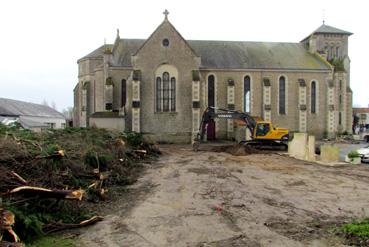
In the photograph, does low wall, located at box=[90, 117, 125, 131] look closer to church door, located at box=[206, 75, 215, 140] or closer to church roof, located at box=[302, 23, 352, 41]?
church door, located at box=[206, 75, 215, 140]

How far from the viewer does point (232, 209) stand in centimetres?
829

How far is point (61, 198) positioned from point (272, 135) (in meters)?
19.4

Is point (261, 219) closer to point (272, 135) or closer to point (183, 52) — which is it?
point (272, 135)

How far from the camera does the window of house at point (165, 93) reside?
1232 inches

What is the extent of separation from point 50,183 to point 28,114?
48.7m

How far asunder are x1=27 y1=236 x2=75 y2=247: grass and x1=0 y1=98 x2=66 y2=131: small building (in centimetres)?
3588

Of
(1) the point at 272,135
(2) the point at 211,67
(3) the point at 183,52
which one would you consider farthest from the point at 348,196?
(2) the point at 211,67

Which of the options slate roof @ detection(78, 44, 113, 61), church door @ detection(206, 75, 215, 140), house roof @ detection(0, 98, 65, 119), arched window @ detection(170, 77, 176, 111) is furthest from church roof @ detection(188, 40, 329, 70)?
house roof @ detection(0, 98, 65, 119)

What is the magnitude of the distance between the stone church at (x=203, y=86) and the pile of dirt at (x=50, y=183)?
1828 cm

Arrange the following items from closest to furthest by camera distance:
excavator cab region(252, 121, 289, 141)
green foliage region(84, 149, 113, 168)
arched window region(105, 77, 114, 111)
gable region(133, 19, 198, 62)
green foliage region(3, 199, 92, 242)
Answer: green foliage region(3, 199, 92, 242) < green foliage region(84, 149, 113, 168) < excavator cab region(252, 121, 289, 141) < gable region(133, 19, 198, 62) < arched window region(105, 77, 114, 111)

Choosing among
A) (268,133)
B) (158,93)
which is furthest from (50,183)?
(158,93)

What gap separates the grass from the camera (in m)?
5.98

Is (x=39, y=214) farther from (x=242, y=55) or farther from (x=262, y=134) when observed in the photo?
(x=242, y=55)

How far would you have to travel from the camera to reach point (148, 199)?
941 centimetres
